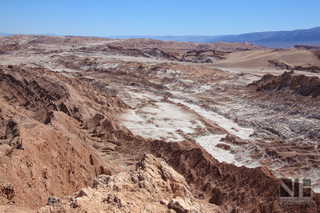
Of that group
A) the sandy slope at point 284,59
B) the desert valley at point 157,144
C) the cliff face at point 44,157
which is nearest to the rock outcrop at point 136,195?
the desert valley at point 157,144

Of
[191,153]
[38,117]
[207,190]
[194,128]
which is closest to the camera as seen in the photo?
[207,190]

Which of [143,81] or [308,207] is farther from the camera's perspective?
[143,81]

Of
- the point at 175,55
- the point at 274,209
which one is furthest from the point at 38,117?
the point at 175,55

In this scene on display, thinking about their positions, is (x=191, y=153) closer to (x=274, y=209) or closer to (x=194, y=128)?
(x=274, y=209)
